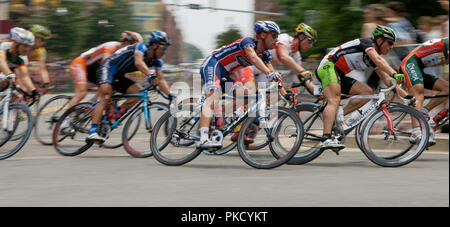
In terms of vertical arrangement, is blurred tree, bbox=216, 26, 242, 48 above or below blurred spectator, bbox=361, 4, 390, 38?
above

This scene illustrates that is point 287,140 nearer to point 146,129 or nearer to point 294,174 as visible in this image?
point 294,174

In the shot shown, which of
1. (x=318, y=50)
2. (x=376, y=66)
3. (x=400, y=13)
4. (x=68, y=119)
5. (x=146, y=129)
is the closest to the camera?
(x=376, y=66)

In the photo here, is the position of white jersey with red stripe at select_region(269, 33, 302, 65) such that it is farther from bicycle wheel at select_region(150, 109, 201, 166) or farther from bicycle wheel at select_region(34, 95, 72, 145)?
bicycle wheel at select_region(34, 95, 72, 145)

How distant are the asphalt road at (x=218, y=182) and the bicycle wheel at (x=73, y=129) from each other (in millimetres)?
379

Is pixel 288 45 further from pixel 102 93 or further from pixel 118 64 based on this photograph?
pixel 102 93

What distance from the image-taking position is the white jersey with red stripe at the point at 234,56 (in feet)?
26.4

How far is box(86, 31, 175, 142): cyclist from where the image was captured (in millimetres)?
8797

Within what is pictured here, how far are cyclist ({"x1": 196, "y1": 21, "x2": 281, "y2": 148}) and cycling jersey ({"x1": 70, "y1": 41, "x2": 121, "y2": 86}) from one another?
2.46 metres

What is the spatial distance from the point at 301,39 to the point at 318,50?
1374cm

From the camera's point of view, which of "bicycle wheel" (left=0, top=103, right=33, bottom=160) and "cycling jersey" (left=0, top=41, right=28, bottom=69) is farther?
"cycling jersey" (left=0, top=41, right=28, bottom=69)

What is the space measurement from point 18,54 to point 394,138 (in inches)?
217

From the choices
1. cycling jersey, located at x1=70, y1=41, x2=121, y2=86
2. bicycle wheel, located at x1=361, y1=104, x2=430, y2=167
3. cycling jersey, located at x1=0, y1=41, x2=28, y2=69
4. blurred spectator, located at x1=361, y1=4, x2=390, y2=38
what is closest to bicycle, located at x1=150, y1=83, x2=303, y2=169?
bicycle wheel, located at x1=361, y1=104, x2=430, y2=167

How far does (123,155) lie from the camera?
923 centimetres
